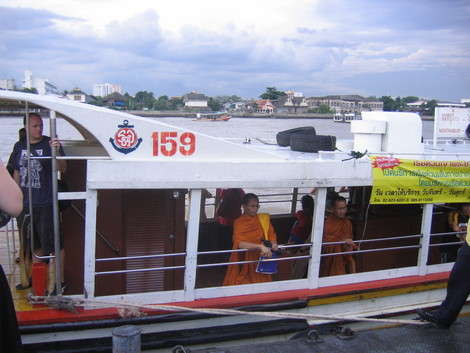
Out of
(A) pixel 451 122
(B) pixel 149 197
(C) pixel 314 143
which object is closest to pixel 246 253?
(B) pixel 149 197

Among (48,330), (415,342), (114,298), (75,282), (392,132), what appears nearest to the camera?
(48,330)

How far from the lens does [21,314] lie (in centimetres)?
423

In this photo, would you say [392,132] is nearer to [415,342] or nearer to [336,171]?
[336,171]

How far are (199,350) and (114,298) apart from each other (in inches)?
36.4

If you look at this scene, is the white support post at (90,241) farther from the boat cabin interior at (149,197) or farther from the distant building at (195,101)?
the distant building at (195,101)

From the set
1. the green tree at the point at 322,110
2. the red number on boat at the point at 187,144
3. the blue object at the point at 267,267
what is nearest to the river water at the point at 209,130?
the green tree at the point at 322,110

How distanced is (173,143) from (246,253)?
1.50 meters

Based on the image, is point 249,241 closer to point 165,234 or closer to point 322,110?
point 165,234

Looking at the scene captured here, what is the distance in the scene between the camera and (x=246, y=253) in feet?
17.2

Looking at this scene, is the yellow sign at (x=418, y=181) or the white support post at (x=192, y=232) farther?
the yellow sign at (x=418, y=181)

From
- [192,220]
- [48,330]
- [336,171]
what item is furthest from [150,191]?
[336,171]

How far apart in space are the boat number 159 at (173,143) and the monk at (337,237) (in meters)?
1.90

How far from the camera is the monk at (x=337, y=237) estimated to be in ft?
18.1

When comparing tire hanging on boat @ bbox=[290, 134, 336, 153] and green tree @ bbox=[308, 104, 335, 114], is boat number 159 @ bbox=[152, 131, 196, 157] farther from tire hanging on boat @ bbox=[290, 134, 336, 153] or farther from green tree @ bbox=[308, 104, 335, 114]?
green tree @ bbox=[308, 104, 335, 114]
